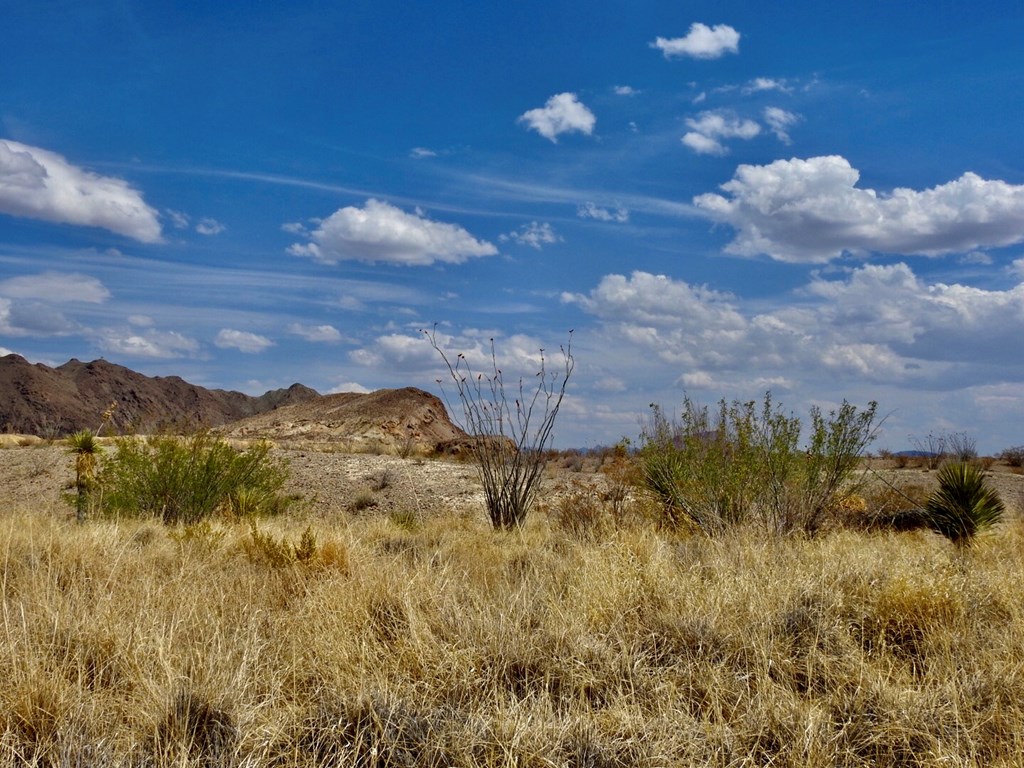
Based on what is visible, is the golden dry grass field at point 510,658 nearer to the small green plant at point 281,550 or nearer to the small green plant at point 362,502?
the small green plant at point 281,550

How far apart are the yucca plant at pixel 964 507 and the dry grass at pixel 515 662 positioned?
4.57m

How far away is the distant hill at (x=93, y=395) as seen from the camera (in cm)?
6222

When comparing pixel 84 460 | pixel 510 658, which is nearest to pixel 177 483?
pixel 84 460

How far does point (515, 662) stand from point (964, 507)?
9.52 metres

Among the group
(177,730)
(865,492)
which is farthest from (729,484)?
(177,730)

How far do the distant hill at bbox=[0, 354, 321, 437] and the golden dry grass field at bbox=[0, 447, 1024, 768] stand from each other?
49.4 metres

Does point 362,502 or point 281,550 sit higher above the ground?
point 281,550

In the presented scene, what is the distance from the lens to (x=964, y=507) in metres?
12.1

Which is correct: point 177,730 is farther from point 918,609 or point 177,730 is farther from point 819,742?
point 918,609

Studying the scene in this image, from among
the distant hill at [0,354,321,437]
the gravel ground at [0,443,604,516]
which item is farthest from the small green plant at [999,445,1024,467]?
the distant hill at [0,354,321,437]

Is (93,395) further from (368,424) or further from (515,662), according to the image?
(515,662)

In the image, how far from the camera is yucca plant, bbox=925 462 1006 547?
12.0 m

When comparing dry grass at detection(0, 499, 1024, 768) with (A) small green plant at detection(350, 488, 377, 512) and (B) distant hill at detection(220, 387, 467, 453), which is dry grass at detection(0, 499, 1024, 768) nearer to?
(A) small green plant at detection(350, 488, 377, 512)

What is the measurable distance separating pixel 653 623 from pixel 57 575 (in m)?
4.67
